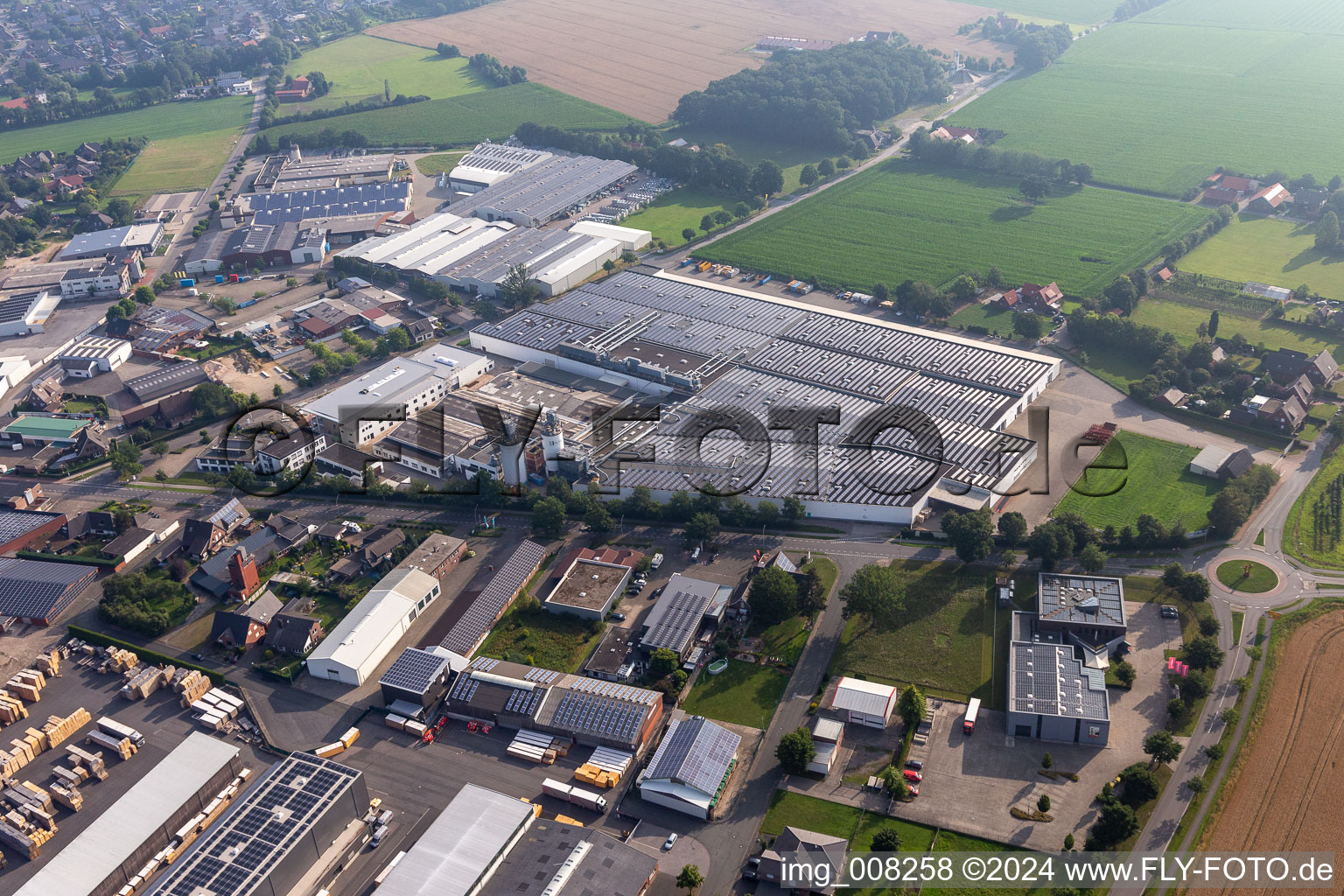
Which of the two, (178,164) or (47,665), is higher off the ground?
(178,164)

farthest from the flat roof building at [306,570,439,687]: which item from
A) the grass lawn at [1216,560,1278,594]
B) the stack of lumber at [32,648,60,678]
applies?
the grass lawn at [1216,560,1278,594]

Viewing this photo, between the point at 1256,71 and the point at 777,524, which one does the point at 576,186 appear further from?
the point at 1256,71

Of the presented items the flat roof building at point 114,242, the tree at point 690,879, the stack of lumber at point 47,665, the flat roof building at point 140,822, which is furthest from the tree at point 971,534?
the flat roof building at point 114,242

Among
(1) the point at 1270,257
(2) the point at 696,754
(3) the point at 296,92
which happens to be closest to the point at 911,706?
(2) the point at 696,754

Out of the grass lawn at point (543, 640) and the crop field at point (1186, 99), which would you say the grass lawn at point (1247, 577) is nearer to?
the grass lawn at point (543, 640)

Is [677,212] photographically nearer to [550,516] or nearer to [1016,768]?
[550,516]
